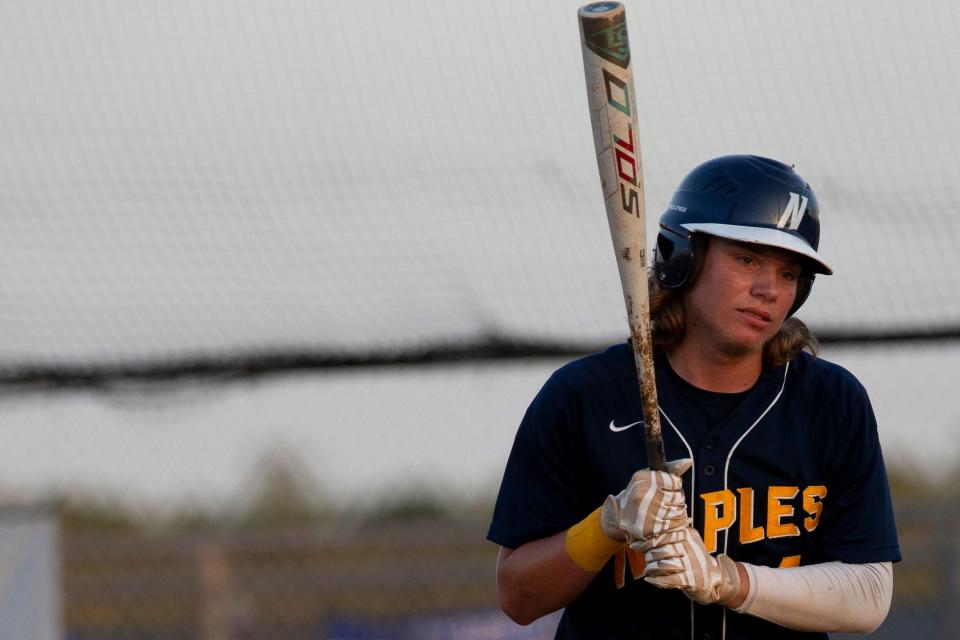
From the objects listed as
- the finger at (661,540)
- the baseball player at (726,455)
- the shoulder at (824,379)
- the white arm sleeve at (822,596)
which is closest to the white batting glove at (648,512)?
the finger at (661,540)

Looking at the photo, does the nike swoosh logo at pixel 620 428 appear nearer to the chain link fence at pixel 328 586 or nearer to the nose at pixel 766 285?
the nose at pixel 766 285

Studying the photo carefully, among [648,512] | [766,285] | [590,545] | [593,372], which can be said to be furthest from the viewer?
[593,372]

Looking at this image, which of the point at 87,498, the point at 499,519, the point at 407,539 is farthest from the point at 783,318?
the point at 87,498

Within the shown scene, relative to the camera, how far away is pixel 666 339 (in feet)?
8.97

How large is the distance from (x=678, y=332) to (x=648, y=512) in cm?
48

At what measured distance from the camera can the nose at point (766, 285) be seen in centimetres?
256

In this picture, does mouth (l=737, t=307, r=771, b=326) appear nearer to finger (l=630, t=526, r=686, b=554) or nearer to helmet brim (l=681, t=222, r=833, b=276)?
helmet brim (l=681, t=222, r=833, b=276)

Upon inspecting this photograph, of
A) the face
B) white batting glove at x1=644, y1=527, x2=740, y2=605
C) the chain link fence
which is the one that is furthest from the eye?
the chain link fence

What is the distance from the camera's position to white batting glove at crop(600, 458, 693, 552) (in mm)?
2367

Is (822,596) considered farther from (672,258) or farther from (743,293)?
(672,258)

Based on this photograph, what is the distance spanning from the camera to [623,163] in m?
2.63

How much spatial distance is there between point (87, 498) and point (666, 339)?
1298cm

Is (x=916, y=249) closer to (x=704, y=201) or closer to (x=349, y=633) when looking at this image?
(x=704, y=201)

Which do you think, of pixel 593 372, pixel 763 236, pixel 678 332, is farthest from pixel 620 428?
pixel 763 236
